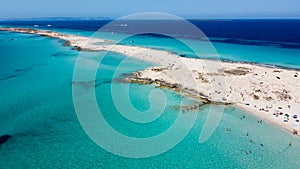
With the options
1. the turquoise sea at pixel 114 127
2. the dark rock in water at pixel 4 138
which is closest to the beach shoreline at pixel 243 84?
the turquoise sea at pixel 114 127

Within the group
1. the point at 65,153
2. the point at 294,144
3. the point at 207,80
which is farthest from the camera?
the point at 207,80

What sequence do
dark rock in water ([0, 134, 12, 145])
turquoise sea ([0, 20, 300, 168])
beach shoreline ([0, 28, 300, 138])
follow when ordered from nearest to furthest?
turquoise sea ([0, 20, 300, 168]) → dark rock in water ([0, 134, 12, 145]) → beach shoreline ([0, 28, 300, 138])

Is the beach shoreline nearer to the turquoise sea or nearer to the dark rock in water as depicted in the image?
the turquoise sea

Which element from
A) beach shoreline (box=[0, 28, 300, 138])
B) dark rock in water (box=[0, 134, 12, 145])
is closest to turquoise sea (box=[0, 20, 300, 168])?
dark rock in water (box=[0, 134, 12, 145])

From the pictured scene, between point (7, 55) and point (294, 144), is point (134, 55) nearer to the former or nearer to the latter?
point (7, 55)

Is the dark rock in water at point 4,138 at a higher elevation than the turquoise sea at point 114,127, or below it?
below

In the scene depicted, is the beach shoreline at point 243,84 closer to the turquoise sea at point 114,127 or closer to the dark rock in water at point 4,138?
the turquoise sea at point 114,127

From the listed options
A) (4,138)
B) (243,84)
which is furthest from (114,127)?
(243,84)

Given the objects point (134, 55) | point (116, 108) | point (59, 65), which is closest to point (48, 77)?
point (59, 65)
